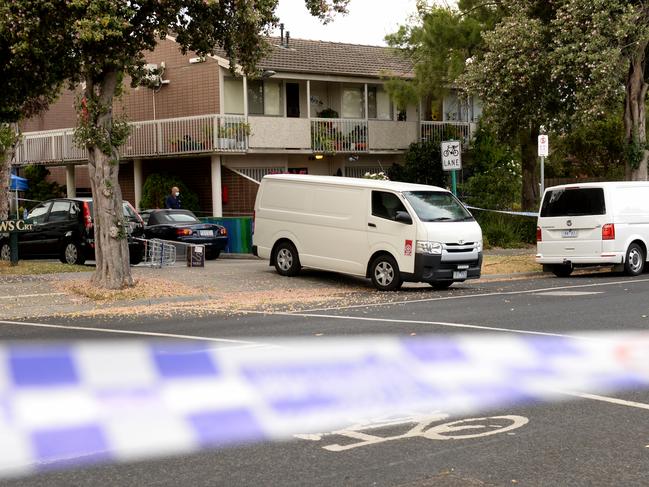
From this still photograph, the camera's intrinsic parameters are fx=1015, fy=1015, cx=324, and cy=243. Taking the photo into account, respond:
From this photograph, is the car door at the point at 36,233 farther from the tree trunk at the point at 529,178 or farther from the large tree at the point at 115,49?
the tree trunk at the point at 529,178

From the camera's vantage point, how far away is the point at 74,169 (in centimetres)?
3969

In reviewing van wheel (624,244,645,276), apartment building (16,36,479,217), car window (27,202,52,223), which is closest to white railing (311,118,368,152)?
apartment building (16,36,479,217)

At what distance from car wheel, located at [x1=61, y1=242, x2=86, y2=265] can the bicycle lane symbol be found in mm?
16867

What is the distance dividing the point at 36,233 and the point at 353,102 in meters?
16.2

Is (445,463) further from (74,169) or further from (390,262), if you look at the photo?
(74,169)

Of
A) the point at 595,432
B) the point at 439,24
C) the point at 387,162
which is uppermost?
the point at 439,24

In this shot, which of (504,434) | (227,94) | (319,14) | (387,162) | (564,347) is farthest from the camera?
(387,162)

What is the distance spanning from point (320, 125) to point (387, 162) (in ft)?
13.7

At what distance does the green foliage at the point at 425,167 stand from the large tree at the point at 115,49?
17325 mm

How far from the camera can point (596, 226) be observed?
20.8m

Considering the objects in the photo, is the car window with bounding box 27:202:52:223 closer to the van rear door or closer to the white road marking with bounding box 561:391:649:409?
the van rear door

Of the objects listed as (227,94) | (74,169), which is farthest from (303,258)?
(74,169)

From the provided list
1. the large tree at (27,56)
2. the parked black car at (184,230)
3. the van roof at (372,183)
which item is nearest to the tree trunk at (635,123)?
the van roof at (372,183)

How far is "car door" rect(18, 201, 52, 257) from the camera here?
23.7 m
